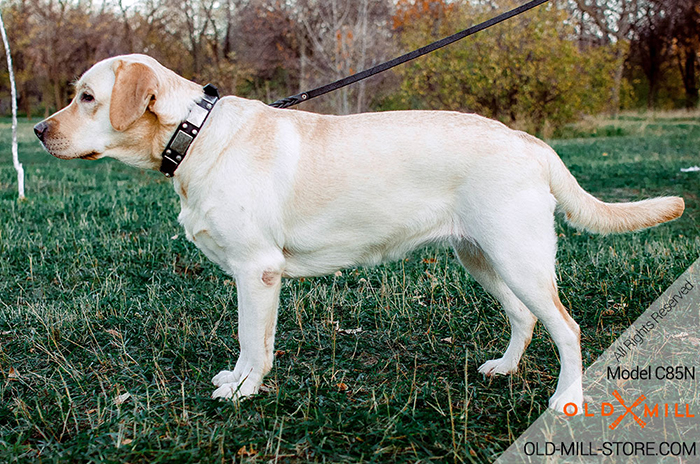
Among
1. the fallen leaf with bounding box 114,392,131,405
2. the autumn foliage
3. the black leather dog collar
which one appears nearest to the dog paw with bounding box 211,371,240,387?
the fallen leaf with bounding box 114,392,131,405

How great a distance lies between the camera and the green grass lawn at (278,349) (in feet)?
8.34

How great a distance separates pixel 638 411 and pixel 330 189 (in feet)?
5.76

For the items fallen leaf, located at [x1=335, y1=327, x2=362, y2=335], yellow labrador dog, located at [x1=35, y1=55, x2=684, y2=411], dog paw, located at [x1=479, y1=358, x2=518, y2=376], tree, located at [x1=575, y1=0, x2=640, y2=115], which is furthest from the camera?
tree, located at [x1=575, y1=0, x2=640, y2=115]

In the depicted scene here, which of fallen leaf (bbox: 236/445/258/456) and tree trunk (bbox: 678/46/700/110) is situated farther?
tree trunk (bbox: 678/46/700/110)

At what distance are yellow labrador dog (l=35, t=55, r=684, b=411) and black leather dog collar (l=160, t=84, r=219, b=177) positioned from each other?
0.10 ft

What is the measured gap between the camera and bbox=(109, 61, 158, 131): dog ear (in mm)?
2828

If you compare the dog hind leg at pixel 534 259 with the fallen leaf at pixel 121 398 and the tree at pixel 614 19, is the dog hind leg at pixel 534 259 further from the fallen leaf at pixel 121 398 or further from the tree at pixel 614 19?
the tree at pixel 614 19

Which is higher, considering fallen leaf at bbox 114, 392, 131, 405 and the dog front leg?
the dog front leg

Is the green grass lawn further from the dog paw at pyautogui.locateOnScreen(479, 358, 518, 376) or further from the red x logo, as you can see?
the red x logo

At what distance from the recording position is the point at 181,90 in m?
3.00

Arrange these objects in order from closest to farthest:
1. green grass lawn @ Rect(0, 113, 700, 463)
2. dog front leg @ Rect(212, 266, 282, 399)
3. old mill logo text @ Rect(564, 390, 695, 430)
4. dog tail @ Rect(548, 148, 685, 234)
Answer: green grass lawn @ Rect(0, 113, 700, 463) → old mill logo text @ Rect(564, 390, 695, 430) → dog front leg @ Rect(212, 266, 282, 399) → dog tail @ Rect(548, 148, 685, 234)

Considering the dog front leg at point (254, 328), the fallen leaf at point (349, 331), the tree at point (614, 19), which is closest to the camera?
the dog front leg at point (254, 328)

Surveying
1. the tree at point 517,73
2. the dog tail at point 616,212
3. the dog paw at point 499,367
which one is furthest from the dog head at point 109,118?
the tree at point 517,73

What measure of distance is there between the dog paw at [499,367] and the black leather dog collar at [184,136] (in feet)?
6.39
